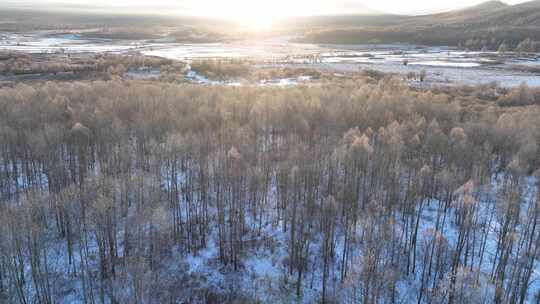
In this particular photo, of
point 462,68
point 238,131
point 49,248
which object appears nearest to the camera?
point 49,248

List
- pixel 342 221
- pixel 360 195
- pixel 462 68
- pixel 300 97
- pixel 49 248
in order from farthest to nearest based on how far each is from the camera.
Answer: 1. pixel 462 68
2. pixel 300 97
3. pixel 360 195
4. pixel 342 221
5. pixel 49 248

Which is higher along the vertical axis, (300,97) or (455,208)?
(300,97)

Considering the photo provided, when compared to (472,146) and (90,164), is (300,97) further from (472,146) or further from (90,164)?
(90,164)

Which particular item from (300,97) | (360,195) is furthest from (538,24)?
(360,195)

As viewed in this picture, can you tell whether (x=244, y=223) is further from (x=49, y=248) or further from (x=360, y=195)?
(x=49, y=248)

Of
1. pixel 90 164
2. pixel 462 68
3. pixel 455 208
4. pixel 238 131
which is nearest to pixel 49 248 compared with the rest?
pixel 90 164

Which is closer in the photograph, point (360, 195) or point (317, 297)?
point (317, 297)

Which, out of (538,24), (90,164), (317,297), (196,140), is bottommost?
(317,297)
